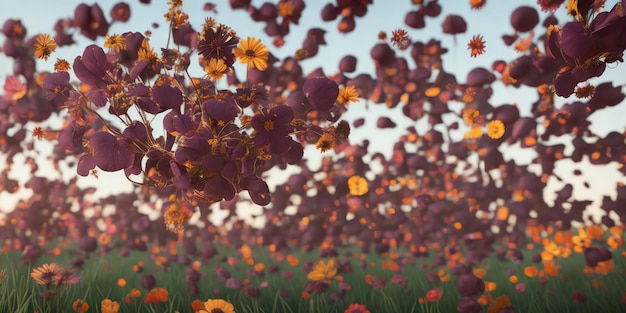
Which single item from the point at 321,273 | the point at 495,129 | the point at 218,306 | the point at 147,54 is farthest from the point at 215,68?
the point at 495,129

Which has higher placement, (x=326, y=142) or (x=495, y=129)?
(x=495, y=129)

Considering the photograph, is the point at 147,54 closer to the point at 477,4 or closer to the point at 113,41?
the point at 113,41

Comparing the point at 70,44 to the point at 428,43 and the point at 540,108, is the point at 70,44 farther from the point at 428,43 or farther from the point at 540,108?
the point at 540,108

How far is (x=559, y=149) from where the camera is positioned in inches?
165

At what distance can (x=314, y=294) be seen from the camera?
3.78 m

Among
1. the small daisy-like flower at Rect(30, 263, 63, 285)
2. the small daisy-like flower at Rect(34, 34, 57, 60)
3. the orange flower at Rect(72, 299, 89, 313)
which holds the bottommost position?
the orange flower at Rect(72, 299, 89, 313)

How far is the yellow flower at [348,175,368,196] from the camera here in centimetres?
428

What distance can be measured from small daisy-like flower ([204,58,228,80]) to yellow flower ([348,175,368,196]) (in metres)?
2.34

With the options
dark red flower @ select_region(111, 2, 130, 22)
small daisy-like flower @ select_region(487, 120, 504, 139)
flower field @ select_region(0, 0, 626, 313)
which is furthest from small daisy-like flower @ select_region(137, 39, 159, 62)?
small daisy-like flower @ select_region(487, 120, 504, 139)

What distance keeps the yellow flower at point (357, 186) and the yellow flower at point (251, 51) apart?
2.26m

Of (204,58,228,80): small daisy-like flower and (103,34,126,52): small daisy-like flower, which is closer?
(204,58,228,80): small daisy-like flower

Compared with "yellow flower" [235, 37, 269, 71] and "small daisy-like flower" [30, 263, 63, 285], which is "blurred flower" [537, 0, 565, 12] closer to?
"yellow flower" [235, 37, 269, 71]

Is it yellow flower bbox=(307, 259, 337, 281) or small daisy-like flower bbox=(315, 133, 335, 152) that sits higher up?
small daisy-like flower bbox=(315, 133, 335, 152)

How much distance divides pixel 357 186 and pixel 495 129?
3.84ft
